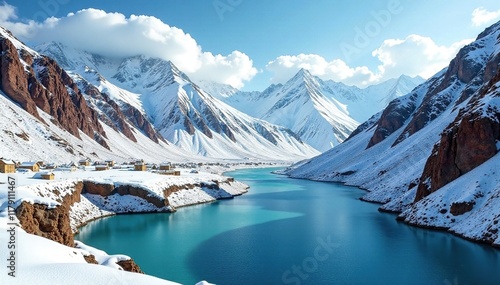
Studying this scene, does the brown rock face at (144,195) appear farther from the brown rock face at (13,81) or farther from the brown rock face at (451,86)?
the brown rock face at (13,81)

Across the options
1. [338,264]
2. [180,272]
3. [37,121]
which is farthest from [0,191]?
[37,121]

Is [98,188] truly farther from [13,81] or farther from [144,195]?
[13,81]

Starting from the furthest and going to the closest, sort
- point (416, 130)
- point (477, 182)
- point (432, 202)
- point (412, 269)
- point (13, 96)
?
point (13, 96) → point (416, 130) → point (432, 202) → point (477, 182) → point (412, 269)

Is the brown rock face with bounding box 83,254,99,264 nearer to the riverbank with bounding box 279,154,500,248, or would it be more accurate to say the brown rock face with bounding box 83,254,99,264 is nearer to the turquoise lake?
the turquoise lake

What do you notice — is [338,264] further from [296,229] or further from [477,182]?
[477,182]

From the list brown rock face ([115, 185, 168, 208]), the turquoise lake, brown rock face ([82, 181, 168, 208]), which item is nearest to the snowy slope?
brown rock face ([82, 181, 168, 208])
